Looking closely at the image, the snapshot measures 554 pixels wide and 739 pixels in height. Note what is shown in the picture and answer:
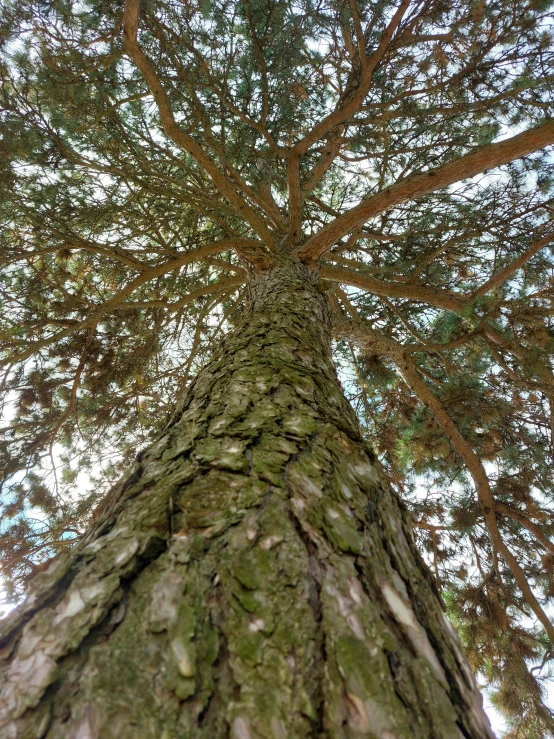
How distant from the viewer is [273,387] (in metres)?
1.27

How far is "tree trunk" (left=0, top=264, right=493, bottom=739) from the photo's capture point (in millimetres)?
493

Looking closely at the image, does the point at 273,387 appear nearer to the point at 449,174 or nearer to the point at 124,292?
the point at 449,174

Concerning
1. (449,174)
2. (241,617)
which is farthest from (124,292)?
(241,617)

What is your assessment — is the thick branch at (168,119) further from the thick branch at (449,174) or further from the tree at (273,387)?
the thick branch at (449,174)

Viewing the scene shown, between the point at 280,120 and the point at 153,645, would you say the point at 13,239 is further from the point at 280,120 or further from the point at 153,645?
the point at 153,645

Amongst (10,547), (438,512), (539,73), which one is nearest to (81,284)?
(10,547)

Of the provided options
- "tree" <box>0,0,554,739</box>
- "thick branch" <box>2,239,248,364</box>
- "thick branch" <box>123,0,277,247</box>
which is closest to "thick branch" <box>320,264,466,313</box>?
"tree" <box>0,0,554,739</box>

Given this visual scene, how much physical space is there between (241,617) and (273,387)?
2.42 feet

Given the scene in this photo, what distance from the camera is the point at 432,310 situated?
15.2 feet

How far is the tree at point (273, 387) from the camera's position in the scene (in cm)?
56

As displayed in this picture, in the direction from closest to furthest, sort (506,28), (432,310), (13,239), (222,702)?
(222,702) → (506,28) → (13,239) → (432,310)

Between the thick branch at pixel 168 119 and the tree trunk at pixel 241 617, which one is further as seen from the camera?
the thick branch at pixel 168 119

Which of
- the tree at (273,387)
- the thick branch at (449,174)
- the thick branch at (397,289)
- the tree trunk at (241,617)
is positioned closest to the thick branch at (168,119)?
the tree at (273,387)

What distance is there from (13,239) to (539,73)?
4238 millimetres
